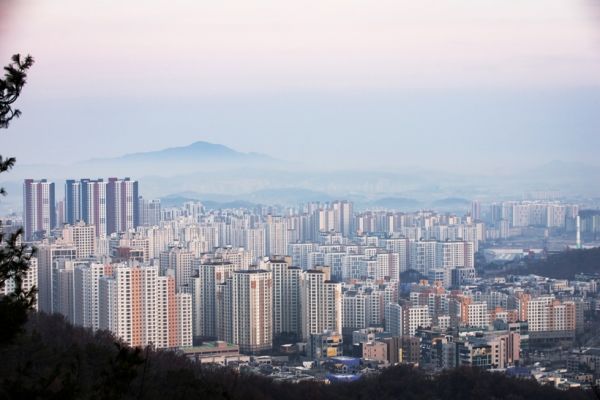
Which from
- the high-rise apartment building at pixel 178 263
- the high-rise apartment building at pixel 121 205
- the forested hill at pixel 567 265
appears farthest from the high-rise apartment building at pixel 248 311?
the high-rise apartment building at pixel 121 205

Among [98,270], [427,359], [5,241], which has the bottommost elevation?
[427,359]

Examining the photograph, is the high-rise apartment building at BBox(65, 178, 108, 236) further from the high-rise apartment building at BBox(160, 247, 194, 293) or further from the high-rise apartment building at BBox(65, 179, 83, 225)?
the high-rise apartment building at BBox(160, 247, 194, 293)

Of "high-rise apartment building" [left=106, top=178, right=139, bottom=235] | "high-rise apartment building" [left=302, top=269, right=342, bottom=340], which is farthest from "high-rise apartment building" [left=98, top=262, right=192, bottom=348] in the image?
"high-rise apartment building" [left=106, top=178, right=139, bottom=235]

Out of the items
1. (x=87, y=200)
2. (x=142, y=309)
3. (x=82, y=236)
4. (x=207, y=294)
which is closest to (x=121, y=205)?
(x=87, y=200)

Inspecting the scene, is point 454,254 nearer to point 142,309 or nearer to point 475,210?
point 475,210

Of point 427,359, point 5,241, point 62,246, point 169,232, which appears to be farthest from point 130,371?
point 169,232

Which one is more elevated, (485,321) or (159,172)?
(159,172)

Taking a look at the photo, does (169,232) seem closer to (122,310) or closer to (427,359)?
(122,310)
